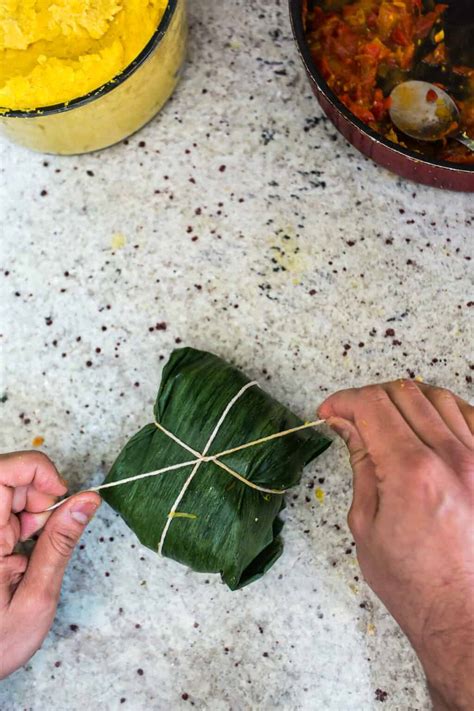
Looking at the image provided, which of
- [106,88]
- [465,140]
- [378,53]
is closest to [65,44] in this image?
[106,88]

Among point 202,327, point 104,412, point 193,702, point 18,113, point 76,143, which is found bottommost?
point 193,702

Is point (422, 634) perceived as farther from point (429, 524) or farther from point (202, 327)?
point (202, 327)

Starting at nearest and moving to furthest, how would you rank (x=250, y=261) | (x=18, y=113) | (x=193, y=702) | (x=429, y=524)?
(x=429, y=524) < (x=18, y=113) < (x=193, y=702) < (x=250, y=261)

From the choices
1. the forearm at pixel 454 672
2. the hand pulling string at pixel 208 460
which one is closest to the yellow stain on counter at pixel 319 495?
the hand pulling string at pixel 208 460

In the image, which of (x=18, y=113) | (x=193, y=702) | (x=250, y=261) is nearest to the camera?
(x=18, y=113)

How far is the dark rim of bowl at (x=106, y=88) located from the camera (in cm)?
114

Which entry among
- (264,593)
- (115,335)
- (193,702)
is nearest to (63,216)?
(115,335)

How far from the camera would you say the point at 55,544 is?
1196 millimetres

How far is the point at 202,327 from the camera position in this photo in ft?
4.50

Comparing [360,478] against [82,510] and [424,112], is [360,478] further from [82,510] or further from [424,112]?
[424,112]

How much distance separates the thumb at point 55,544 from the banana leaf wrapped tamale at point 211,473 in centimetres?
6

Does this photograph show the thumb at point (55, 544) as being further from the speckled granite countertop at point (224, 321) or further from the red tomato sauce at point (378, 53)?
the red tomato sauce at point (378, 53)

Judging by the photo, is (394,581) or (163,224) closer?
(394,581)

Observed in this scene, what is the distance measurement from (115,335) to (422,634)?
29.7 inches
